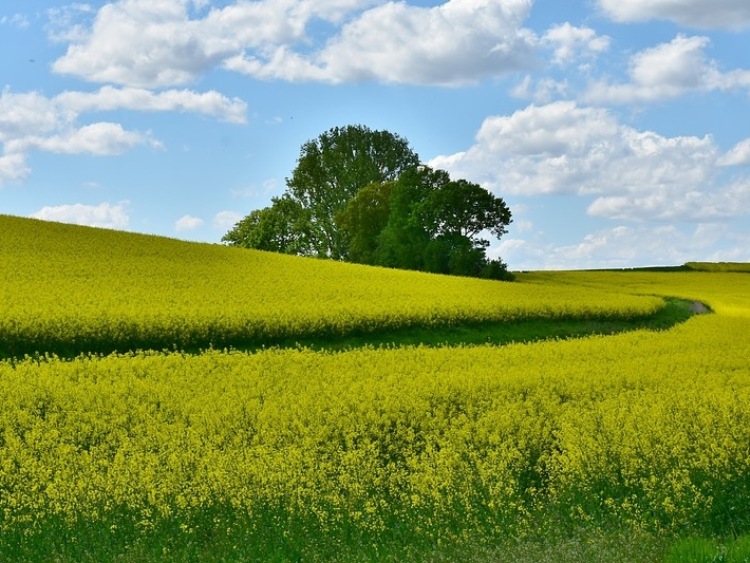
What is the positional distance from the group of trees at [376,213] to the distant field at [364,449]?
35.4m

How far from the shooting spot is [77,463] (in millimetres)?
11609

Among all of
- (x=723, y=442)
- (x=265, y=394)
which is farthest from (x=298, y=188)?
(x=723, y=442)

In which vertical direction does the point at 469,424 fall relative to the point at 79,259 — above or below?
below

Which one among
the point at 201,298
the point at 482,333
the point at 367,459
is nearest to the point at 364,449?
the point at 367,459

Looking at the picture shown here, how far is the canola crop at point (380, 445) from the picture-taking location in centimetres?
968

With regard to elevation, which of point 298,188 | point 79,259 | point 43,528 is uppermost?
point 298,188

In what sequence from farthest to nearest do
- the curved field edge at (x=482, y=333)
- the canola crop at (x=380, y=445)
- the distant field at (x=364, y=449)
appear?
the curved field edge at (x=482, y=333) → the canola crop at (x=380, y=445) → the distant field at (x=364, y=449)

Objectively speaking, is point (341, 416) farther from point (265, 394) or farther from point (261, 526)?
point (261, 526)

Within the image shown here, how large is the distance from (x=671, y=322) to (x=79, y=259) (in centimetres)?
2467

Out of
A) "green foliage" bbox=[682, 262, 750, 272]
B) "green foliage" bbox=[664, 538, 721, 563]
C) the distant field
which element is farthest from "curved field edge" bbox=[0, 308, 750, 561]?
"green foliage" bbox=[682, 262, 750, 272]

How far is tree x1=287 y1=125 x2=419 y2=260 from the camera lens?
78375mm

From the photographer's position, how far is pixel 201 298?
30.8 metres

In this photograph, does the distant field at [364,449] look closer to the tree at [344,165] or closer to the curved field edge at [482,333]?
the curved field edge at [482,333]

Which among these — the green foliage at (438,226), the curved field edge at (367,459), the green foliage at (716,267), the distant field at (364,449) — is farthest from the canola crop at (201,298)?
the green foliage at (716,267)
